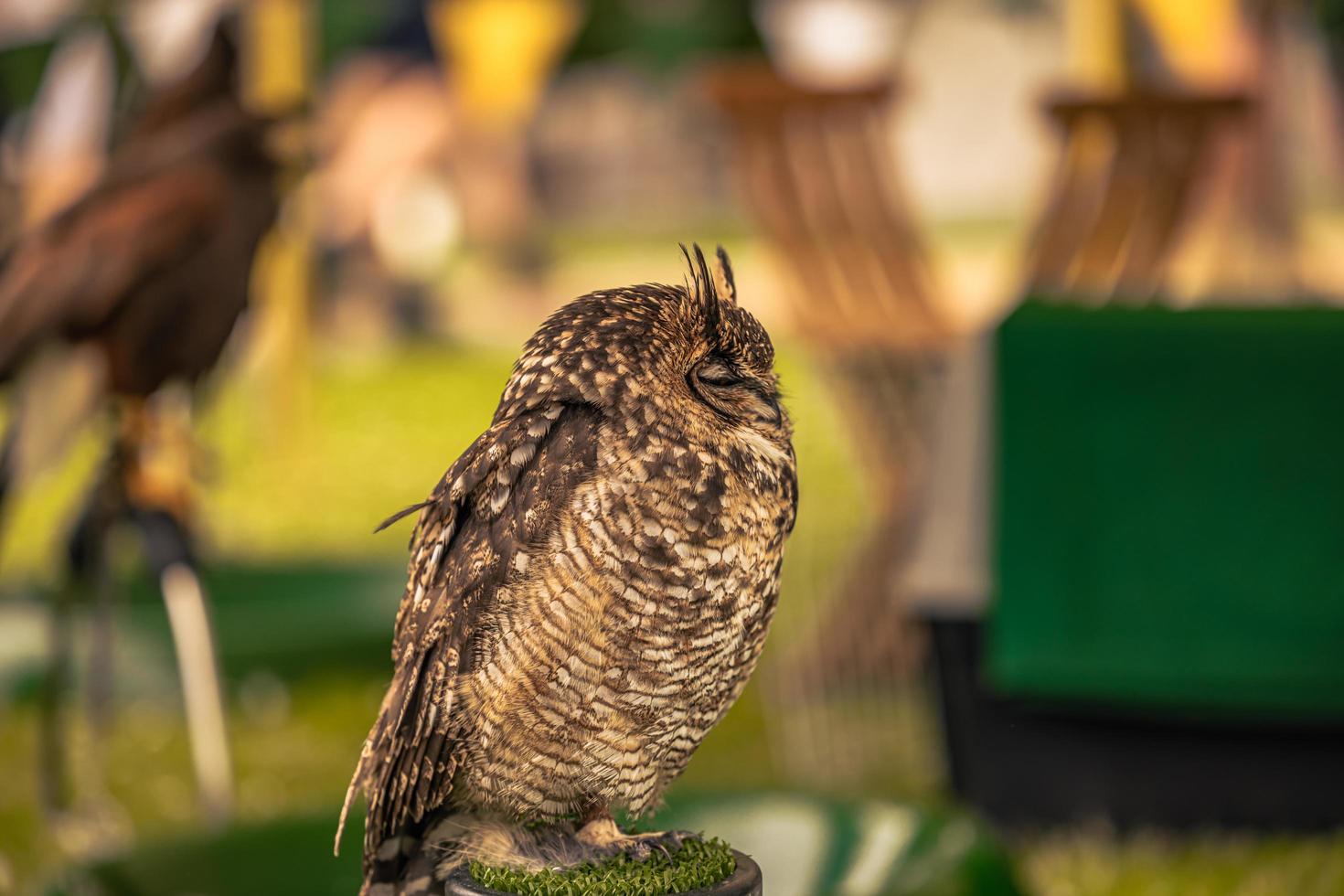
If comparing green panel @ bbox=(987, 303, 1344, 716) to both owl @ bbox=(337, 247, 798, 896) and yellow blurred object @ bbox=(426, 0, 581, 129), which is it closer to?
owl @ bbox=(337, 247, 798, 896)

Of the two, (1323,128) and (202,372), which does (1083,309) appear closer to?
(202,372)

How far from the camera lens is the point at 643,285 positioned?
0.85m

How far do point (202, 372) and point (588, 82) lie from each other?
1142 cm

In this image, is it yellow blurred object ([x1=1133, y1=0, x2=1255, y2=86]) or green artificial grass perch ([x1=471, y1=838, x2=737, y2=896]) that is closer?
green artificial grass perch ([x1=471, y1=838, x2=737, y2=896])

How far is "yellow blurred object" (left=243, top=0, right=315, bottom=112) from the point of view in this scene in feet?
16.8

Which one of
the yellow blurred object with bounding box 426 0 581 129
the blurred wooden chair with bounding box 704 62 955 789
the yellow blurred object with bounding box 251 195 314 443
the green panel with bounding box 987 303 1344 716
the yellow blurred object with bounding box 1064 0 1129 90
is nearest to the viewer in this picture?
the green panel with bounding box 987 303 1344 716

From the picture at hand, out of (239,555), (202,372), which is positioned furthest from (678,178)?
(202,372)

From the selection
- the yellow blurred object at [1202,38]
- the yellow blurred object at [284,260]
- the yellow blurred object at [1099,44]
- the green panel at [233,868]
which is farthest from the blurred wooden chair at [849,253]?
the yellow blurred object at [1202,38]

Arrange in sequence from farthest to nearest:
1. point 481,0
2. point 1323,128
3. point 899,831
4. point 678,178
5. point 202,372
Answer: point 678,178 < point 1323,128 < point 481,0 < point 202,372 < point 899,831

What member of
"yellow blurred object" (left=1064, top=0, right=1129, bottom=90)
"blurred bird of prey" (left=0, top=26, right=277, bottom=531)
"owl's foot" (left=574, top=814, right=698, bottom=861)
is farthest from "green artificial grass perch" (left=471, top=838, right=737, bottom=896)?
"yellow blurred object" (left=1064, top=0, right=1129, bottom=90)

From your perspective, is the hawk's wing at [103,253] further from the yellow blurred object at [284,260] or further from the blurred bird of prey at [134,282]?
the yellow blurred object at [284,260]

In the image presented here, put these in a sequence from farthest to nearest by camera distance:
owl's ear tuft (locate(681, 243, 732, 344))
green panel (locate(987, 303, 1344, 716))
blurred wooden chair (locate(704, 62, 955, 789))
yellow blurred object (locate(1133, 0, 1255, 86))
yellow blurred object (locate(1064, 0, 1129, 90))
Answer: yellow blurred object (locate(1133, 0, 1255, 86)) < yellow blurred object (locate(1064, 0, 1129, 90)) < blurred wooden chair (locate(704, 62, 955, 789)) < green panel (locate(987, 303, 1344, 716)) < owl's ear tuft (locate(681, 243, 732, 344))

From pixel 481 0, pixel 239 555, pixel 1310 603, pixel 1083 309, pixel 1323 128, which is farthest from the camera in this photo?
pixel 1323 128

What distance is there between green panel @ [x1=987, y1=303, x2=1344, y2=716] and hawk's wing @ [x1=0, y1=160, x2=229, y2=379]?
1307mm
